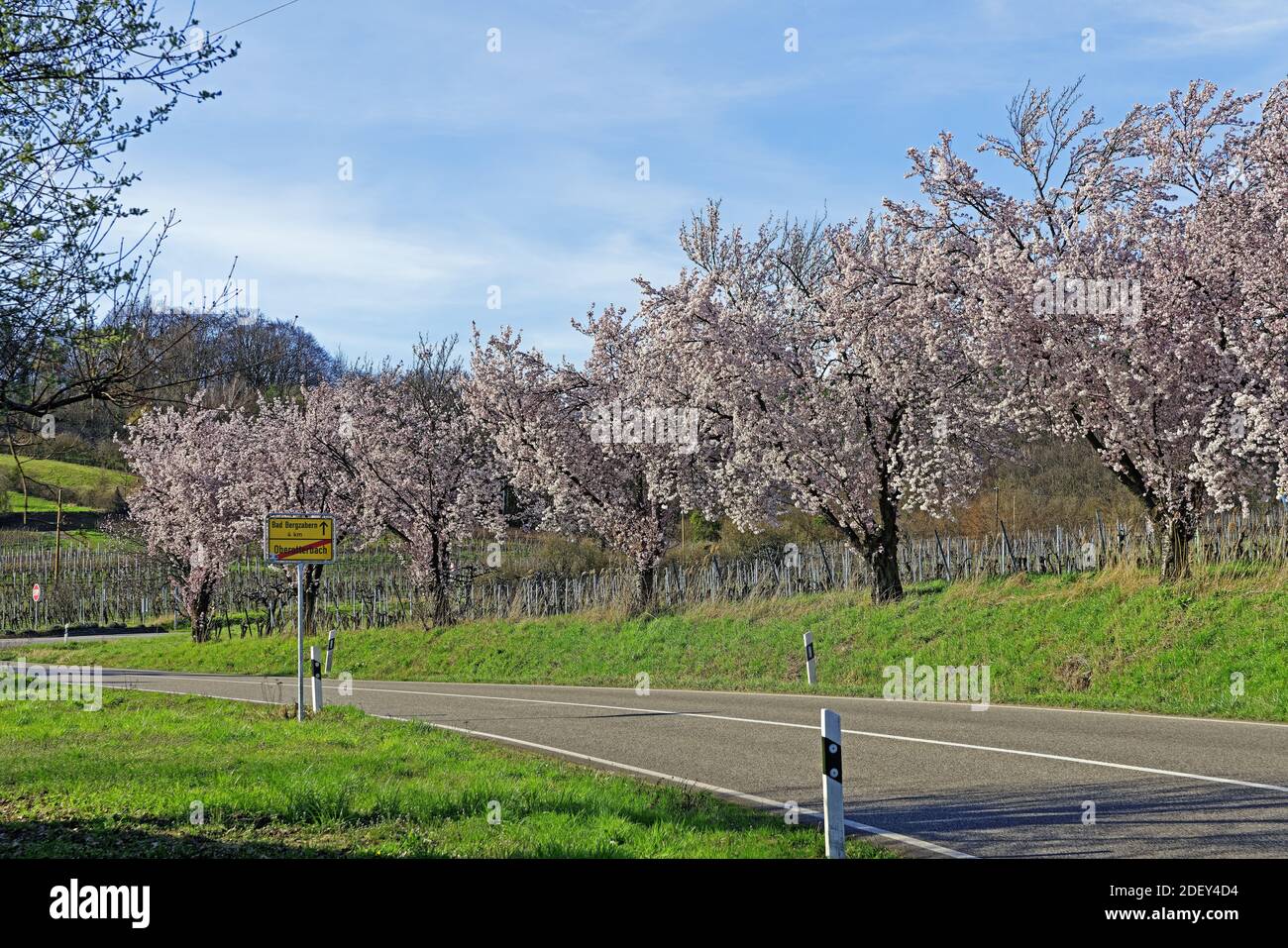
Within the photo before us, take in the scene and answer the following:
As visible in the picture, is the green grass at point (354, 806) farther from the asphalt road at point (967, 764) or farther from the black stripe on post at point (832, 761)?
the asphalt road at point (967, 764)

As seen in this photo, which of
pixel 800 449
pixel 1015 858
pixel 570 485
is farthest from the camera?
pixel 570 485

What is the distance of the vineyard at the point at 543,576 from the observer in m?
20.5

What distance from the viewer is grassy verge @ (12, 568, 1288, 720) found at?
1520 centimetres

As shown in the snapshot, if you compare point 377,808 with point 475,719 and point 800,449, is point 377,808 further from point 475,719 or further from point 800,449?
point 800,449

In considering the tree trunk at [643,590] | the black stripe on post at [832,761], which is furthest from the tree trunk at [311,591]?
the black stripe on post at [832,761]

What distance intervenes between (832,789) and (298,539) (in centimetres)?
1351

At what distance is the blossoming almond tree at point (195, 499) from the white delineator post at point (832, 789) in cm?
3523

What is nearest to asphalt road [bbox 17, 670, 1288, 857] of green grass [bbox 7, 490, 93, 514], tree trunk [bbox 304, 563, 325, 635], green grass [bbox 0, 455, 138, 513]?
tree trunk [bbox 304, 563, 325, 635]

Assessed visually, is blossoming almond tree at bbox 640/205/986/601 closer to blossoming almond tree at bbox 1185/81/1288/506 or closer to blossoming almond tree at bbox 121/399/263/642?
blossoming almond tree at bbox 1185/81/1288/506

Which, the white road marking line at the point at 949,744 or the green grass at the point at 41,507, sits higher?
the green grass at the point at 41,507

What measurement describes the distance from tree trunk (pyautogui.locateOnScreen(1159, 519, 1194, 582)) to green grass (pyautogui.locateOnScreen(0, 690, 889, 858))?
1216cm
